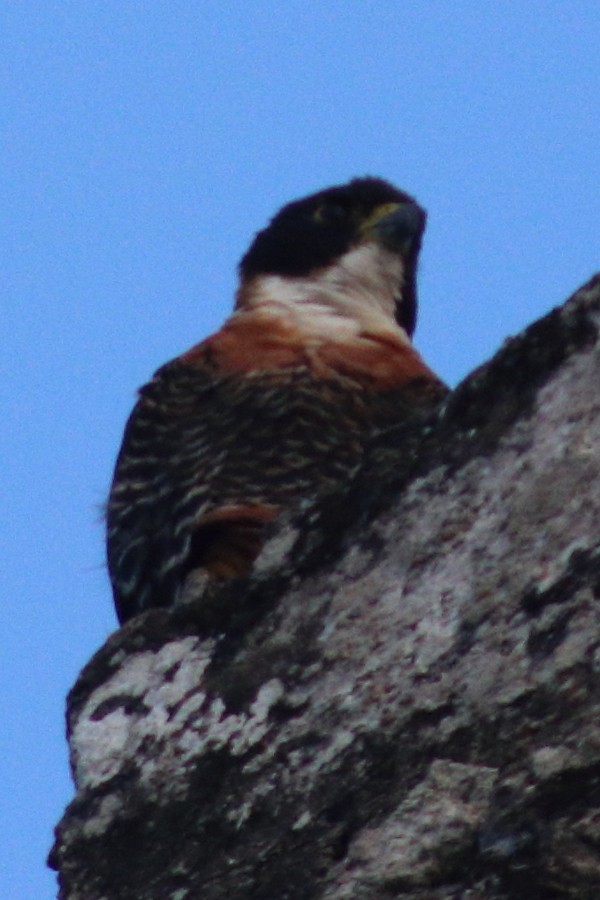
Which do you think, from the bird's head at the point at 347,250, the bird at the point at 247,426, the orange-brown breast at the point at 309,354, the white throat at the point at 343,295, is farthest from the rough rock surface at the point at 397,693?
the bird's head at the point at 347,250

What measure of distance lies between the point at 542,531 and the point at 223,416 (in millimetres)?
1649

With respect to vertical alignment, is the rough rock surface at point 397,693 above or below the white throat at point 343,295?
below

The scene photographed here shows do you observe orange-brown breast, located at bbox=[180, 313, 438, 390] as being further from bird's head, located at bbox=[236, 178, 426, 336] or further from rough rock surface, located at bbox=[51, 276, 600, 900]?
rough rock surface, located at bbox=[51, 276, 600, 900]

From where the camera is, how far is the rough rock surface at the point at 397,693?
250cm

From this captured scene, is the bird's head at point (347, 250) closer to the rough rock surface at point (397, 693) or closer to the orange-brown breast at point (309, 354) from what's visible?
the orange-brown breast at point (309, 354)

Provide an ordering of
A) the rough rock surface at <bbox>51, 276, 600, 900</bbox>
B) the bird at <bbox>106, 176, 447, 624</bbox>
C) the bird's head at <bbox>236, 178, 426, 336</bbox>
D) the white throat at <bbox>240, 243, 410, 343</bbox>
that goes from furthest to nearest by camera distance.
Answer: the bird's head at <bbox>236, 178, 426, 336</bbox>
the white throat at <bbox>240, 243, 410, 343</bbox>
the bird at <bbox>106, 176, 447, 624</bbox>
the rough rock surface at <bbox>51, 276, 600, 900</bbox>

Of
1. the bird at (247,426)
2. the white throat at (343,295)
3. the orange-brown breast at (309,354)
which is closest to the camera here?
the bird at (247,426)

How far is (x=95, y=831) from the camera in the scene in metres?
3.00

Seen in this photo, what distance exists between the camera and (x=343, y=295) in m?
5.08

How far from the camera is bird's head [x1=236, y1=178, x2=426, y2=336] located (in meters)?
5.21

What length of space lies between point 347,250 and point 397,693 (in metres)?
2.68

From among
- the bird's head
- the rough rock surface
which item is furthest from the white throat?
the rough rock surface

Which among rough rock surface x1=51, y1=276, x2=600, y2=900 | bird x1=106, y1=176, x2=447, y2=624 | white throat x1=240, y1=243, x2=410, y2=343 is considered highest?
white throat x1=240, y1=243, x2=410, y2=343

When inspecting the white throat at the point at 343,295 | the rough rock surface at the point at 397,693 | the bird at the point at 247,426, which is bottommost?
the rough rock surface at the point at 397,693
